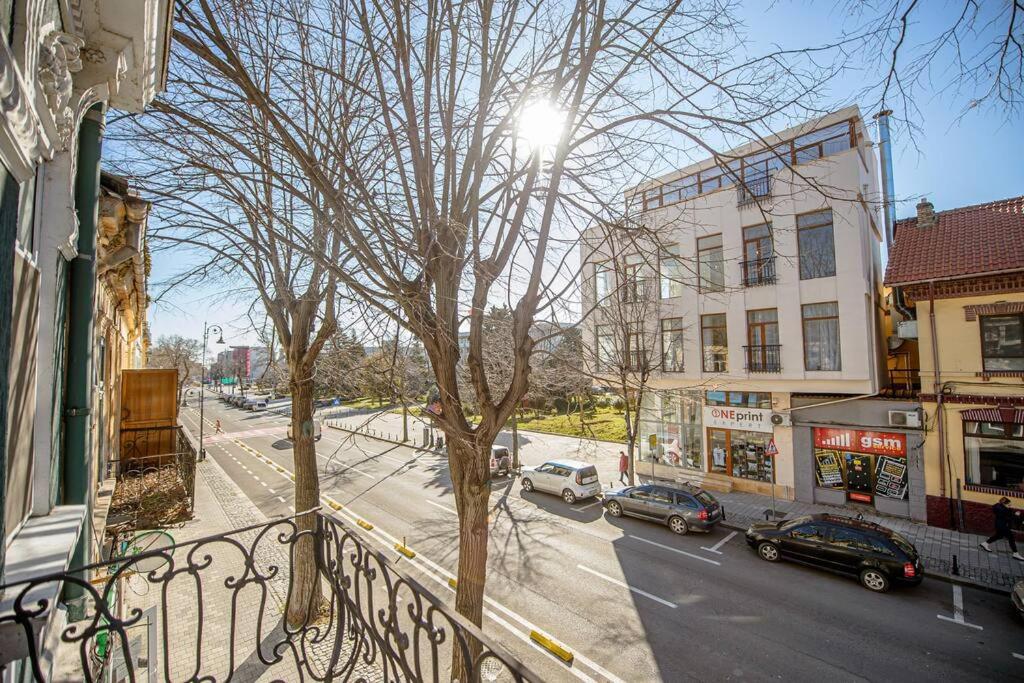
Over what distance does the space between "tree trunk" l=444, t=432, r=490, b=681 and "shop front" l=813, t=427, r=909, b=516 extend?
14.6 metres

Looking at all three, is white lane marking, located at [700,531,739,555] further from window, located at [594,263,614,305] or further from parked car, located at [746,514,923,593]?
window, located at [594,263,614,305]

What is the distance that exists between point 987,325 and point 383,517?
18506 mm

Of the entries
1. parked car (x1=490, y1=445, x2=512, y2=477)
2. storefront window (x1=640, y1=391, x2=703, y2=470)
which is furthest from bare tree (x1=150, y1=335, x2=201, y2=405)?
storefront window (x1=640, y1=391, x2=703, y2=470)

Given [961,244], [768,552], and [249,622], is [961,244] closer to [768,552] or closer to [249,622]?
[768,552]

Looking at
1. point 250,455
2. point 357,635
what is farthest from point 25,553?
point 250,455

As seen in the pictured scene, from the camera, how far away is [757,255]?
53.6 ft

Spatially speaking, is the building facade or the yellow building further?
the building facade

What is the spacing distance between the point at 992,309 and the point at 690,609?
11.7 meters

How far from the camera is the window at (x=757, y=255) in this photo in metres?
15.9

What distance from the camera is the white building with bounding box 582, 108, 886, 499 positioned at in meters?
14.3

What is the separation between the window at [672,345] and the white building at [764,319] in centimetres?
4

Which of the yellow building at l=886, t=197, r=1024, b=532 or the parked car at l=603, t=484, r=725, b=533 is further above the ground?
the yellow building at l=886, t=197, r=1024, b=532

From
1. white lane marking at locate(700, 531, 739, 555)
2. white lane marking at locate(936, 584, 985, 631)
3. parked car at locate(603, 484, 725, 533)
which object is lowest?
white lane marking at locate(700, 531, 739, 555)

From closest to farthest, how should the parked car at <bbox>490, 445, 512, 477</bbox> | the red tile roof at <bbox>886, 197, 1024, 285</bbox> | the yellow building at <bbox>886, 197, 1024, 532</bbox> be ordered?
the yellow building at <bbox>886, 197, 1024, 532</bbox> < the red tile roof at <bbox>886, 197, 1024, 285</bbox> < the parked car at <bbox>490, 445, 512, 477</bbox>
